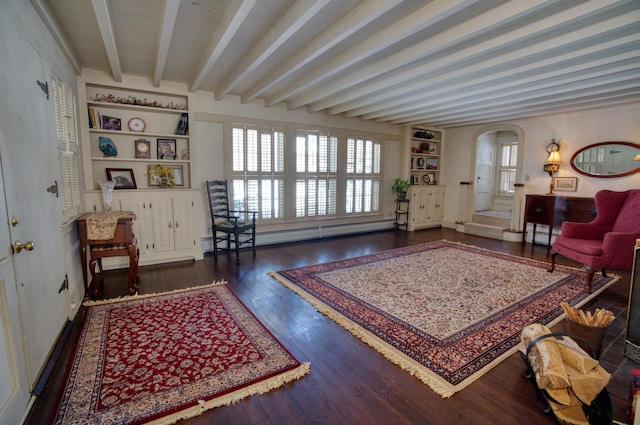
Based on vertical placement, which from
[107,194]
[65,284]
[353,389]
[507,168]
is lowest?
[353,389]

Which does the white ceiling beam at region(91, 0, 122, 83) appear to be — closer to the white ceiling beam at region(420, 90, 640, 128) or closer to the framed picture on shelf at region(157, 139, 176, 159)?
the framed picture on shelf at region(157, 139, 176, 159)

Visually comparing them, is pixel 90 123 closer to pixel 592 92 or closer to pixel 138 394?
pixel 138 394

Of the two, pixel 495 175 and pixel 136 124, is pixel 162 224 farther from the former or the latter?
pixel 495 175

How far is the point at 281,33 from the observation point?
8.43 feet

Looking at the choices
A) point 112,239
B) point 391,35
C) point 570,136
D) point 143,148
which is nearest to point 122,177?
point 143,148

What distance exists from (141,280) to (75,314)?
0.91 meters

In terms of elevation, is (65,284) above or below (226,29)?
below

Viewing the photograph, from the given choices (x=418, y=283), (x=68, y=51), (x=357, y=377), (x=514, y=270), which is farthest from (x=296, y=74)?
(x=514, y=270)

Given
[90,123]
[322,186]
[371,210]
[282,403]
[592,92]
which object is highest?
[592,92]

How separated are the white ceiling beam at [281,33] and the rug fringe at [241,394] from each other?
2.49m

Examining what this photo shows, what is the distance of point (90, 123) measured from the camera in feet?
13.0

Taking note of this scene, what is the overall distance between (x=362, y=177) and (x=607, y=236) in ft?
13.5

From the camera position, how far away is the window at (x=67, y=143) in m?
2.77

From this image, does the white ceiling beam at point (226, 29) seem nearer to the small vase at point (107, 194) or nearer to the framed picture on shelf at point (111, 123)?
the framed picture on shelf at point (111, 123)
